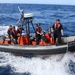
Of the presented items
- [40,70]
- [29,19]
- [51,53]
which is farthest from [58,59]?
[29,19]

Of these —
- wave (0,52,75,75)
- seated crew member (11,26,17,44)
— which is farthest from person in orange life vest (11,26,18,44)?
wave (0,52,75,75)

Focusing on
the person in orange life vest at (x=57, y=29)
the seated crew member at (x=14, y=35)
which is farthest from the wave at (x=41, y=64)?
the person in orange life vest at (x=57, y=29)

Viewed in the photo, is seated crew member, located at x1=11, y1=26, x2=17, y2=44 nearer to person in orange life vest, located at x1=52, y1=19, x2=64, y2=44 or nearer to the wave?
the wave

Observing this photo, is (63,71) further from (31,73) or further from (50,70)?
(31,73)

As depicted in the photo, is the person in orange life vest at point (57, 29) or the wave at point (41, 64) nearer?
the wave at point (41, 64)

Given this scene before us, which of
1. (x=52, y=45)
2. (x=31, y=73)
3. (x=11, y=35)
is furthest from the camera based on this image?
(x=11, y=35)

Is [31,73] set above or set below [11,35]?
below

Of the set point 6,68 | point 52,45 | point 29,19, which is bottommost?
point 6,68

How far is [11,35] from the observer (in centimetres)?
1578

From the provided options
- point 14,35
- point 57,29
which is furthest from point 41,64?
point 14,35

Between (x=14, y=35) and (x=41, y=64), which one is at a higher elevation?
(x=14, y=35)

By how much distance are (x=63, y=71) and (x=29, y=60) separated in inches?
92.9

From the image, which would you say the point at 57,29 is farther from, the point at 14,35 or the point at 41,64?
the point at 14,35

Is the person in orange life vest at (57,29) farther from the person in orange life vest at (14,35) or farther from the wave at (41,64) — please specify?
the person in orange life vest at (14,35)
